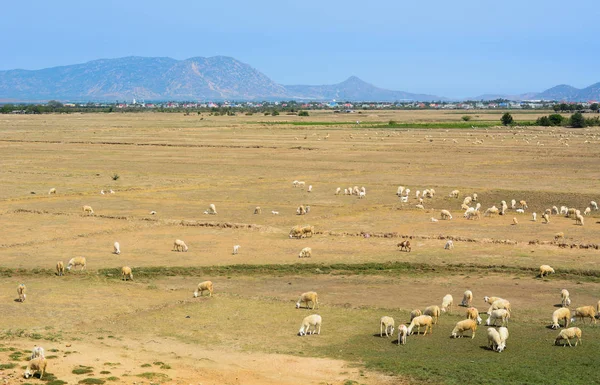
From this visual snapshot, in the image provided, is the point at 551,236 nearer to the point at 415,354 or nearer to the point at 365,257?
the point at 365,257

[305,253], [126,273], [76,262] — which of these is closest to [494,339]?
[305,253]

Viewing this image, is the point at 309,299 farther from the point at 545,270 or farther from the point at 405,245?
the point at 545,270

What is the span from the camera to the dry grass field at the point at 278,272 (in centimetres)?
1698

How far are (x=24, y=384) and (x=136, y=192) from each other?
3190 cm

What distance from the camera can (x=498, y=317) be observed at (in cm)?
1981

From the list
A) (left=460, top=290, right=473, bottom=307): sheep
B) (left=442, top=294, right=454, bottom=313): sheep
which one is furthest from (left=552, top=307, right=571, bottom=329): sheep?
(left=442, top=294, right=454, bottom=313): sheep

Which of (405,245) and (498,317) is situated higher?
(405,245)

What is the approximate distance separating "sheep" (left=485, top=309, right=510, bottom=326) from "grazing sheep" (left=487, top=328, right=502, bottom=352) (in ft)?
5.54

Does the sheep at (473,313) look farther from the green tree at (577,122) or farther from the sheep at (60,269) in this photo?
the green tree at (577,122)

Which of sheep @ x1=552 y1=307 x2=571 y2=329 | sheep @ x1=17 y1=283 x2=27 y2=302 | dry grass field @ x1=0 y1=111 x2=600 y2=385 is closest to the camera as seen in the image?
dry grass field @ x1=0 y1=111 x2=600 y2=385

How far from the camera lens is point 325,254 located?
2912 cm

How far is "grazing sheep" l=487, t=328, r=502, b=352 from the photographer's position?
17.8 m

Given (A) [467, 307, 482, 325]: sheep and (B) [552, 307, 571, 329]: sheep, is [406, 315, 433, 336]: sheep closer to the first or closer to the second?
(A) [467, 307, 482, 325]: sheep

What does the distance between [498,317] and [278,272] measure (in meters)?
9.12
